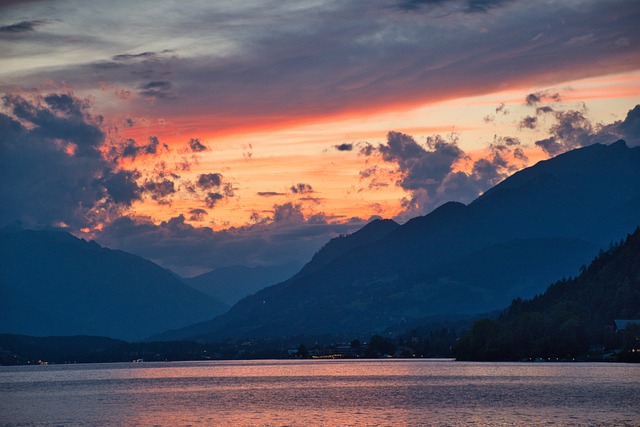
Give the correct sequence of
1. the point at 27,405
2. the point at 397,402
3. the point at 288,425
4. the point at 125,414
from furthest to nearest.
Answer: the point at 27,405, the point at 397,402, the point at 125,414, the point at 288,425

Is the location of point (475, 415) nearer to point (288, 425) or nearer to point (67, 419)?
point (288, 425)

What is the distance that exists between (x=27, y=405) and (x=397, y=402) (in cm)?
7142

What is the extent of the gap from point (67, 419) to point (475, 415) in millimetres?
62021

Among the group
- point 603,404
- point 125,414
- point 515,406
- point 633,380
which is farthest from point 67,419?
point 633,380

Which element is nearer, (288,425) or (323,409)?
(288,425)

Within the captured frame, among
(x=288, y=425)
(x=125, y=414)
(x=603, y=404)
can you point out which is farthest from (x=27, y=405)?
(x=603, y=404)

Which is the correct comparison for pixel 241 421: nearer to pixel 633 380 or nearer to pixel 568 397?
pixel 568 397

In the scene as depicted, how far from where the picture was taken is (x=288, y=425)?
137 meters

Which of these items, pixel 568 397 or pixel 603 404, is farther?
pixel 568 397

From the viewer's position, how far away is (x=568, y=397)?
167 m

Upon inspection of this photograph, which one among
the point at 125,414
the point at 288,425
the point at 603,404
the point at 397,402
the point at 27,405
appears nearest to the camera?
the point at 288,425

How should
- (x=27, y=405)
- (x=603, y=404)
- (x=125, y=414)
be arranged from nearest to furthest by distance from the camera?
1. (x=603, y=404)
2. (x=125, y=414)
3. (x=27, y=405)

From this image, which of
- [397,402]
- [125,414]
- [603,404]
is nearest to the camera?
[603,404]

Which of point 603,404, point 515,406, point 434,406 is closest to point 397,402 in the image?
point 434,406
